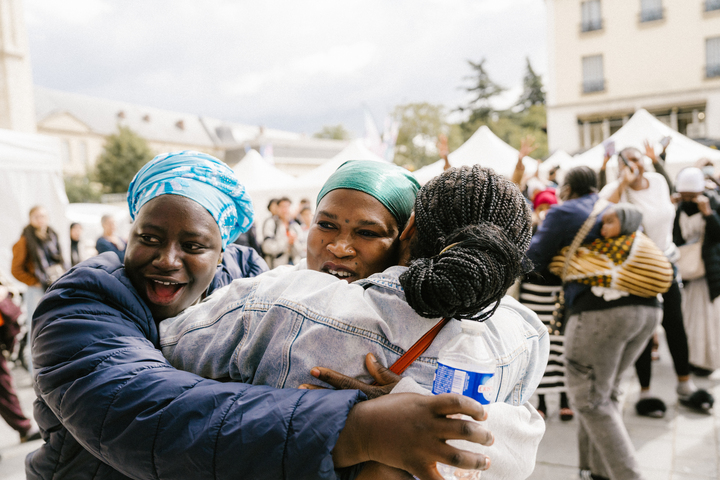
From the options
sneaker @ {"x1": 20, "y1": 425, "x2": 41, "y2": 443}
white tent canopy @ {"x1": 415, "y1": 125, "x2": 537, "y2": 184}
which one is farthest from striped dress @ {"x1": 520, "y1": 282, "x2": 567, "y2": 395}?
white tent canopy @ {"x1": 415, "y1": 125, "x2": 537, "y2": 184}

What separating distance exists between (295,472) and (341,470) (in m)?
0.11

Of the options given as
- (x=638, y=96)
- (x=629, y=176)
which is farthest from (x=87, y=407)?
(x=638, y=96)

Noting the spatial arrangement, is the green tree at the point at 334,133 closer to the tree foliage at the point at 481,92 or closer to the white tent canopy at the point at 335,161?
the tree foliage at the point at 481,92

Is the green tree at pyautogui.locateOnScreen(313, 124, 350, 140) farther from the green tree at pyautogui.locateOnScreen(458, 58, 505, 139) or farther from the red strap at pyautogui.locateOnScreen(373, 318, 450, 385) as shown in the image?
the red strap at pyautogui.locateOnScreen(373, 318, 450, 385)

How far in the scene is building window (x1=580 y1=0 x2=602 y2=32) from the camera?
81.7 ft

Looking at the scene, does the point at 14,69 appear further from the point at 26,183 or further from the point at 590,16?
the point at 590,16

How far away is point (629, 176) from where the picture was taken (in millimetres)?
4137

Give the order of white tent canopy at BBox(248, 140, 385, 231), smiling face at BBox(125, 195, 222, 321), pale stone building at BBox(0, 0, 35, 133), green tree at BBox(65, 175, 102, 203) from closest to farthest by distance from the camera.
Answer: smiling face at BBox(125, 195, 222, 321), white tent canopy at BBox(248, 140, 385, 231), pale stone building at BBox(0, 0, 35, 133), green tree at BBox(65, 175, 102, 203)

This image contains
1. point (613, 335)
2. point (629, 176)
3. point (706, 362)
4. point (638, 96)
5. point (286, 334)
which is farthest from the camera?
point (638, 96)

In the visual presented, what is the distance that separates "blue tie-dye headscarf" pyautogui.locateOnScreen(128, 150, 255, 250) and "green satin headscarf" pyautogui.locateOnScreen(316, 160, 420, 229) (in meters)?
0.32

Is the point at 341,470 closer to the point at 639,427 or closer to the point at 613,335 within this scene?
the point at 613,335

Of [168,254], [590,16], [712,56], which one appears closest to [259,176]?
[168,254]

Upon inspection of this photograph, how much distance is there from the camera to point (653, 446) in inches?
156

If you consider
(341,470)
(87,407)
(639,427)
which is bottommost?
(639,427)
